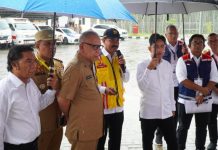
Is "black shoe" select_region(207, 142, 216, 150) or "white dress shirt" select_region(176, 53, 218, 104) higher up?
"white dress shirt" select_region(176, 53, 218, 104)

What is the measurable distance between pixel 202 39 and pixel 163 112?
4.00 ft

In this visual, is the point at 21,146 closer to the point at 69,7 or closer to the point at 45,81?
the point at 45,81

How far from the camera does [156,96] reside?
416 centimetres

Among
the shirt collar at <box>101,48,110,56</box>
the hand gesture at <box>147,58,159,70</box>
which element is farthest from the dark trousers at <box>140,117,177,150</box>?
the shirt collar at <box>101,48,110,56</box>

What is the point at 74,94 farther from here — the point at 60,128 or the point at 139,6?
the point at 139,6

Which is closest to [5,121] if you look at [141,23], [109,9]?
[109,9]

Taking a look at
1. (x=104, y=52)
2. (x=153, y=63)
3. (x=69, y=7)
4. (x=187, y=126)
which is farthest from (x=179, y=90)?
(x=69, y=7)

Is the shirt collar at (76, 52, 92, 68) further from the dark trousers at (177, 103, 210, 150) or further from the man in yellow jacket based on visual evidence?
the dark trousers at (177, 103, 210, 150)

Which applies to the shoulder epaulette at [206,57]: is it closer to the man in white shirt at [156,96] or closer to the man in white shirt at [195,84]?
the man in white shirt at [195,84]

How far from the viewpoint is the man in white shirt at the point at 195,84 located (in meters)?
4.60

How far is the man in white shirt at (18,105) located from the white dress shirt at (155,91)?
1542 mm

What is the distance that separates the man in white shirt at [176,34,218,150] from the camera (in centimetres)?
460

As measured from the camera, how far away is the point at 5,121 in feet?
9.36

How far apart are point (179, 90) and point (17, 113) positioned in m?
2.61
